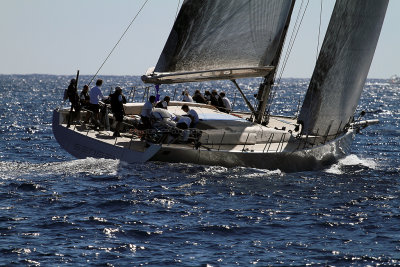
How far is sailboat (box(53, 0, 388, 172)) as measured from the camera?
1927cm

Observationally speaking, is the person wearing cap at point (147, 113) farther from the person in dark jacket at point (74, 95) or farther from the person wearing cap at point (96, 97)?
the person in dark jacket at point (74, 95)

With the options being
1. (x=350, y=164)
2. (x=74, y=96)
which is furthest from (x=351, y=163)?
(x=74, y=96)

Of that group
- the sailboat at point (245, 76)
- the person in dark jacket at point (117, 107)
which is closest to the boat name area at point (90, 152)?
the sailboat at point (245, 76)

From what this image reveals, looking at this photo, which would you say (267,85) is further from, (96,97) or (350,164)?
(96,97)

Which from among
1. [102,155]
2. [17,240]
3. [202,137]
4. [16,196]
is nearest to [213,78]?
[202,137]

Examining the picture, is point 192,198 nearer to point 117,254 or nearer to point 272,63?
point 117,254

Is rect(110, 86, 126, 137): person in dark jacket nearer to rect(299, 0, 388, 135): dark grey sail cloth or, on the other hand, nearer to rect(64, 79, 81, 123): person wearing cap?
rect(64, 79, 81, 123): person wearing cap

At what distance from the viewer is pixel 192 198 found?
1644 centimetres

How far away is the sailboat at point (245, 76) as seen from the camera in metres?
19.3

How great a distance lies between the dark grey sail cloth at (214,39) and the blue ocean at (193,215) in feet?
9.80

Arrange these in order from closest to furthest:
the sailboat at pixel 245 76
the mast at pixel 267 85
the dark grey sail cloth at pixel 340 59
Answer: the sailboat at pixel 245 76, the dark grey sail cloth at pixel 340 59, the mast at pixel 267 85

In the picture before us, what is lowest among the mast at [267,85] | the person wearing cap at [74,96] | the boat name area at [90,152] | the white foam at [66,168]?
the white foam at [66,168]

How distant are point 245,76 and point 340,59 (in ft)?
9.52

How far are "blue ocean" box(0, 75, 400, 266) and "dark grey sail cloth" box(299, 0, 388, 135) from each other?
5.58 ft
